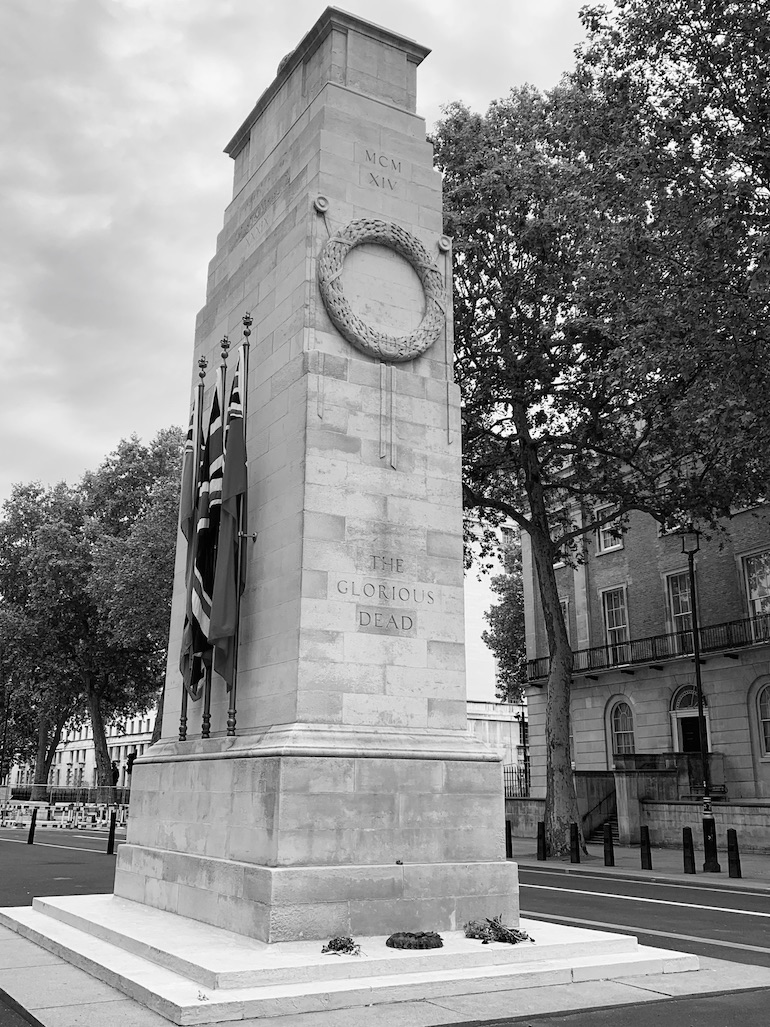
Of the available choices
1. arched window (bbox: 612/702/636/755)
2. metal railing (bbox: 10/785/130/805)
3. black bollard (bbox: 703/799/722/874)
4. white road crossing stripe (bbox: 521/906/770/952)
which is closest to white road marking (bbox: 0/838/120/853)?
black bollard (bbox: 703/799/722/874)

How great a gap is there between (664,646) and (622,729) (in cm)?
422

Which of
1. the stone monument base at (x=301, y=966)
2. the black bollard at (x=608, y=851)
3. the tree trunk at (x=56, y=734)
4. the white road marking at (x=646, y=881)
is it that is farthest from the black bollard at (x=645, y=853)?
the tree trunk at (x=56, y=734)

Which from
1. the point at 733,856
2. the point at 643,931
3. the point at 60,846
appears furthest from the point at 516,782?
the point at 643,931

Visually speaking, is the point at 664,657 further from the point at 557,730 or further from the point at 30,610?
the point at 30,610

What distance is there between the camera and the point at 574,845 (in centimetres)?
2225

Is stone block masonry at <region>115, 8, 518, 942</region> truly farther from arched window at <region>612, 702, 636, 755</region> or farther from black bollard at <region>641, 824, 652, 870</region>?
arched window at <region>612, 702, 636, 755</region>

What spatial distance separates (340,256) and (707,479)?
1612 cm

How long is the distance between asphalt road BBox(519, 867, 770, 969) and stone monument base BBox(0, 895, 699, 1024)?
1.69 metres

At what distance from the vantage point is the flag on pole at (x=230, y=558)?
10688mm

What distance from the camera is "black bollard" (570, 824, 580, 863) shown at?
22.2 m

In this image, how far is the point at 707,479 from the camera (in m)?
24.5

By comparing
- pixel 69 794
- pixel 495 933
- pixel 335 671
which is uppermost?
pixel 335 671

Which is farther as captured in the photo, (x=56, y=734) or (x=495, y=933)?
(x=56, y=734)

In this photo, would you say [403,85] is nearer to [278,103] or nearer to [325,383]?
[278,103]
